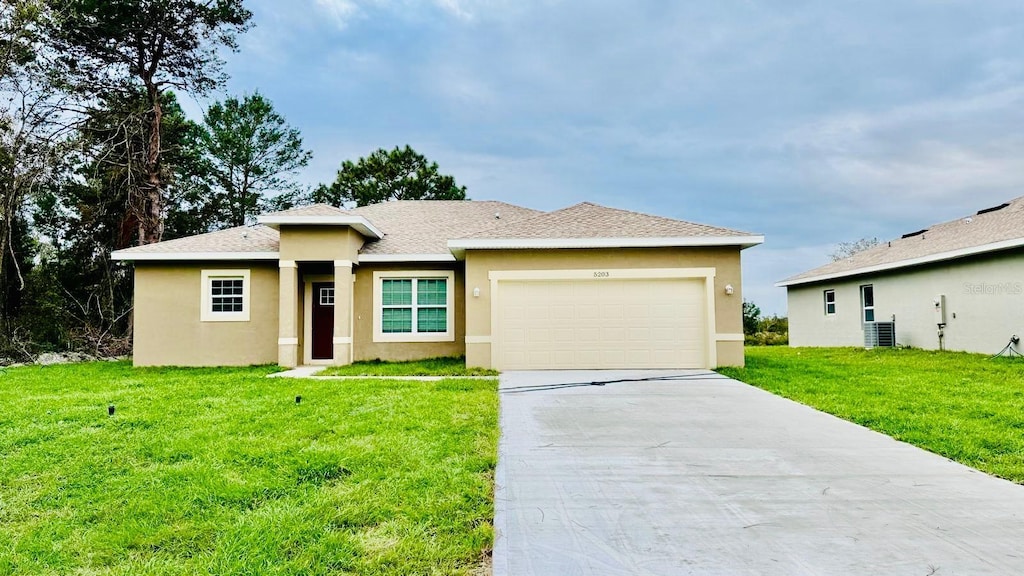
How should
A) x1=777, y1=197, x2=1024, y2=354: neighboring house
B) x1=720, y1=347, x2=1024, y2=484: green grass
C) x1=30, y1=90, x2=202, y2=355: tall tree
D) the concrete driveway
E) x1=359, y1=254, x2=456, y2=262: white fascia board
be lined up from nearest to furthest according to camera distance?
the concrete driveway < x1=720, y1=347, x2=1024, y2=484: green grass < x1=777, y1=197, x2=1024, y2=354: neighboring house < x1=359, y1=254, x2=456, y2=262: white fascia board < x1=30, y1=90, x2=202, y2=355: tall tree

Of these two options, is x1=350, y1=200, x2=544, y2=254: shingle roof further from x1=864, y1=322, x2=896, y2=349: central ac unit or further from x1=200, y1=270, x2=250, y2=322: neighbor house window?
x1=864, y1=322, x2=896, y2=349: central ac unit

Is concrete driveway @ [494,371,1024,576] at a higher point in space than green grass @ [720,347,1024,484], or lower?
lower

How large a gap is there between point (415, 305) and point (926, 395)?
10.3 metres

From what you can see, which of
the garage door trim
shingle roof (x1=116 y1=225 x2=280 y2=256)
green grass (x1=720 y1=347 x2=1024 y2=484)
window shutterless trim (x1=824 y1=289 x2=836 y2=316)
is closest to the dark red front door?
shingle roof (x1=116 y1=225 x2=280 y2=256)

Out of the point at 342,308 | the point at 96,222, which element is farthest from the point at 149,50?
the point at 342,308

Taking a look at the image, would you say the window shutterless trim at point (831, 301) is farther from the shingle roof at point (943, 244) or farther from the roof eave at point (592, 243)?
the roof eave at point (592, 243)

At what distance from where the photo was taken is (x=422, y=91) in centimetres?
2414

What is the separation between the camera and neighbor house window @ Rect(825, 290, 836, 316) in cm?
1961

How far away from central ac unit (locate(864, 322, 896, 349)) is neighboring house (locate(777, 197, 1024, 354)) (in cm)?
22

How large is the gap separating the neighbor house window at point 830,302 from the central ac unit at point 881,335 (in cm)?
304

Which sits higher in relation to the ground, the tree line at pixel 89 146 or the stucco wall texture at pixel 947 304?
the tree line at pixel 89 146

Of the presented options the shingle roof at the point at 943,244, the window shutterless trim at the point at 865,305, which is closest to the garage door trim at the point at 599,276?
the shingle roof at the point at 943,244

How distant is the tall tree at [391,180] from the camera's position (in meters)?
32.1

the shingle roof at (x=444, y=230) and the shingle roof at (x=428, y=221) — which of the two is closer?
the shingle roof at (x=444, y=230)
